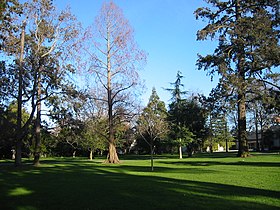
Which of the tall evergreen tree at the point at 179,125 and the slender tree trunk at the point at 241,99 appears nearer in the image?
the slender tree trunk at the point at 241,99

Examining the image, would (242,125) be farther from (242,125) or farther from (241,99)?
(241,99)

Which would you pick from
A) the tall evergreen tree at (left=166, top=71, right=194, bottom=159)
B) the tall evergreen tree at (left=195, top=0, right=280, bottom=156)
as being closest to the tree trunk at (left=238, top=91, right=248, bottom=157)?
the tall evergreen tree at (left=195, top=0, right=280, bottom=156)

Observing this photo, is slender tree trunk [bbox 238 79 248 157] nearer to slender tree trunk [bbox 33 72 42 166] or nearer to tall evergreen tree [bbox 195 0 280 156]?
tall evergreen tree [bbox 195 0 280 156]

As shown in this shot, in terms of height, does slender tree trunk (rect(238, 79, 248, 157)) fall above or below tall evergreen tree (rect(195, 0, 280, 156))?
below

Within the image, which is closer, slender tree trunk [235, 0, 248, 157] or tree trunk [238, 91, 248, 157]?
slender tree trunk [235, 0, 248, 157]

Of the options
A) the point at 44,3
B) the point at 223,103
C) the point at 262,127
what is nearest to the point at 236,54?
the point at 223,103

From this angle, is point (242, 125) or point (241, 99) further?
point (242, 125)

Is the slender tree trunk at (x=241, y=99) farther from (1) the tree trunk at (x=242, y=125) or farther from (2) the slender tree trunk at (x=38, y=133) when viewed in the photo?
(2) the slender tree trunk at (x=38, y=133)

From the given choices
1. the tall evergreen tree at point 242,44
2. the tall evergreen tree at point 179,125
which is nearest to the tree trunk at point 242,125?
the tall evergreen tree at point 242,44

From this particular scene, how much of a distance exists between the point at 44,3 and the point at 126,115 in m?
15.0

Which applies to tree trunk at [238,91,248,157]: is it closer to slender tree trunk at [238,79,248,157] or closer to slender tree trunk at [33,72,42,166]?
slender tree trunk at [238,79,248,157]

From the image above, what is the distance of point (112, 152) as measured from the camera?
33312 mm

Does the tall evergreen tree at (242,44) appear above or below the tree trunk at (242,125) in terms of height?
above

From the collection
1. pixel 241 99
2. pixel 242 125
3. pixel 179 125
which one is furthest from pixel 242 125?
pixel 179 125
